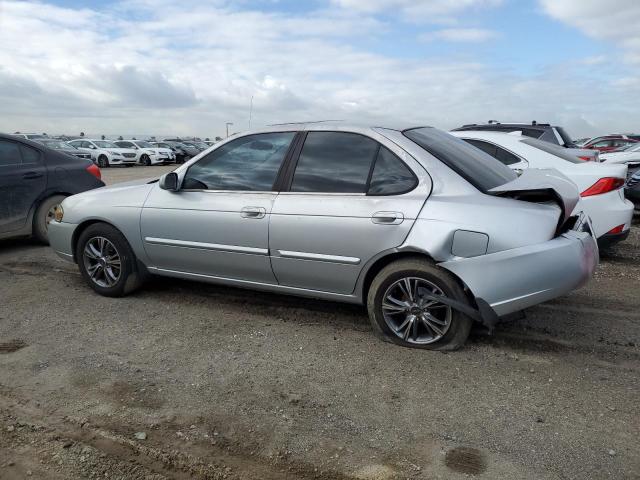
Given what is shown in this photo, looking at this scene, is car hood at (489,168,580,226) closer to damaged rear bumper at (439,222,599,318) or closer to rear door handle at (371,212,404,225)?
damaged rear bumper at (439,222,599,318)

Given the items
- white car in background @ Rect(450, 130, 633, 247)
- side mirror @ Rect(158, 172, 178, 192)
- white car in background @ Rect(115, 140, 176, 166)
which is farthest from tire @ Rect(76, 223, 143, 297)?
white car in background @ Rect(115, 140, 176, 166)

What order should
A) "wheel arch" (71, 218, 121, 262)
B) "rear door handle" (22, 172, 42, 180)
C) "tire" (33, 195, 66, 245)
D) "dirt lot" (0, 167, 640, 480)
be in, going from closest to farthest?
"dirt lot" (0, 167, 640, 480), "wheel arch" (71, 218, 121, 262), "rear door handle" (22, 172, 42, 180), "tire" (33, 195, 66, 245)

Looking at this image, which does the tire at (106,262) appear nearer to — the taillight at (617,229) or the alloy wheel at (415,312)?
the alloy wheel at (415,312)

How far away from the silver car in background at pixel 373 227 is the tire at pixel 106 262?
2 centimetres

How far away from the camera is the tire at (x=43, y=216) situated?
23.4 ft

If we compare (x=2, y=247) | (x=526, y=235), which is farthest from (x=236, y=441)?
(x=2, y=247)

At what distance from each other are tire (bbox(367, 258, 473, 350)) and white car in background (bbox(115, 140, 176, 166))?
94.9ft

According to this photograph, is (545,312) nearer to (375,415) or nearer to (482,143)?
(375,415)

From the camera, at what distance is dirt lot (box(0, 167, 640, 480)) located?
2.64 metres

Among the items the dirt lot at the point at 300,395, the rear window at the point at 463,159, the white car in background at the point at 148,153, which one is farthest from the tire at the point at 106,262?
the white car in background at the point at 148,153

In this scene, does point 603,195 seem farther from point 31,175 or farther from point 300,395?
point 31,175

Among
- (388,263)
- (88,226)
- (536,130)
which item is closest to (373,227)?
(388,263)

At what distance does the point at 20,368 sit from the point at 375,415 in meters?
2.37

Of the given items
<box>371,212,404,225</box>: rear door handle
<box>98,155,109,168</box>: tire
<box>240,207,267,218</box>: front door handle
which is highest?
<box>371,212,404,225</box>: rear door handle
